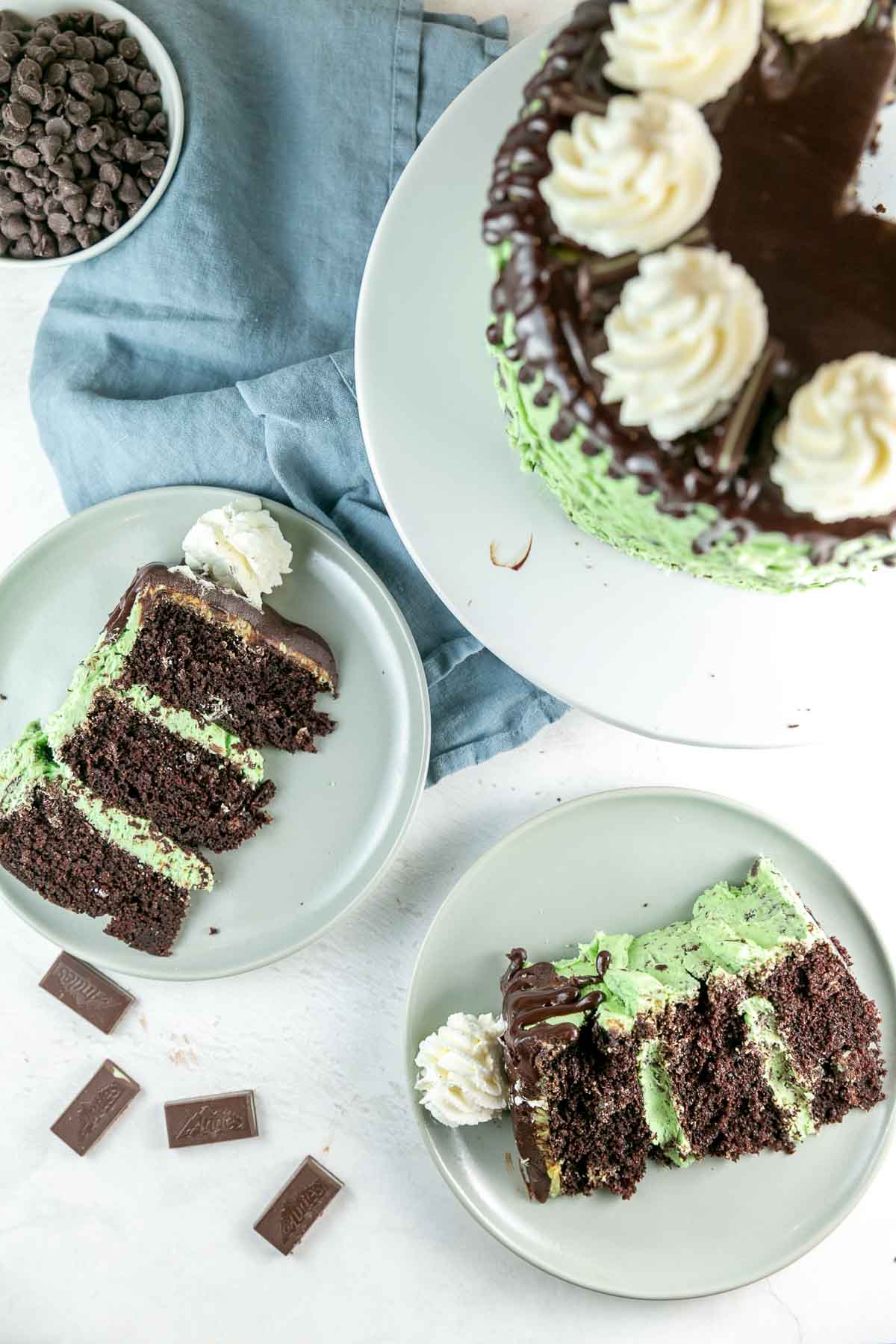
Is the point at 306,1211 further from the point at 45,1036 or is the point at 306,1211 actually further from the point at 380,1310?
the point at 45,1036

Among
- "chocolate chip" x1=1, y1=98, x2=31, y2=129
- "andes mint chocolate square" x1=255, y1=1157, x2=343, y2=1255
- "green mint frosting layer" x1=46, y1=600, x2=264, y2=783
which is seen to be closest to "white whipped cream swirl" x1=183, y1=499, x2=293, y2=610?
"green mint frosting layer" x1=46, y1=600, x2=264, y2=783

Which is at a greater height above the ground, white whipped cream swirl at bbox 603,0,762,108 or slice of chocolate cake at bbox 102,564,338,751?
white whipped cream swirl at bbox 603,0,762,108

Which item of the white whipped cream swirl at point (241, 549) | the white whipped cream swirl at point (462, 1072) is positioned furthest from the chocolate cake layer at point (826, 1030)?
the white whipped cream swirl at point (241, 549)

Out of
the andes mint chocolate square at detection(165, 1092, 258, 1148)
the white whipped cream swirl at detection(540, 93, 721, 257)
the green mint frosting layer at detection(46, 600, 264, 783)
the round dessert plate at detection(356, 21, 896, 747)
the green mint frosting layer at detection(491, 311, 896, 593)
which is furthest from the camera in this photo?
the andes mint chocolate square at detection(165, 1092, 258, 1148)

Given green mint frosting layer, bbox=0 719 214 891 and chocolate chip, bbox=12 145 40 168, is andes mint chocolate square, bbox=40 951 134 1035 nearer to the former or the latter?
green mint frosting layer, bbox=0 719 214 891

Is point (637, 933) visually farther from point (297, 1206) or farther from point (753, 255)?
point (753, 255)

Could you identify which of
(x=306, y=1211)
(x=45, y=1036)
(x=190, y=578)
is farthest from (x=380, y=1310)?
(x=190, y=578)

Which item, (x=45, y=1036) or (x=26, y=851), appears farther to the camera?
(x=45, y=1036)
